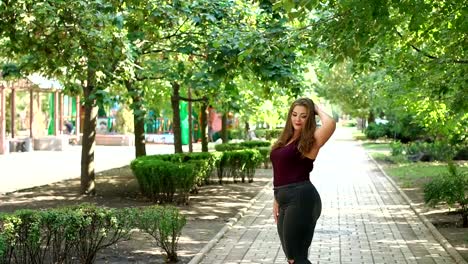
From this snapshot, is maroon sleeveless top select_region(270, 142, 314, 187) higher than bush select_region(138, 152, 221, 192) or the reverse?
higher

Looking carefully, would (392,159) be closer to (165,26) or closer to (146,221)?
(165,26)

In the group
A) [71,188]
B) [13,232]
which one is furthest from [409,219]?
[71,188]

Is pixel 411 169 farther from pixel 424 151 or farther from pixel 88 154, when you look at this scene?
pixel 88 154

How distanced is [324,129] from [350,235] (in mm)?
5753

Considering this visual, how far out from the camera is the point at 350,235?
1062 centimetres

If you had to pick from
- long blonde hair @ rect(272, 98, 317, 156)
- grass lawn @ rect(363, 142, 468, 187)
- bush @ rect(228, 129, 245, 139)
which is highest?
long blonde hair @ rect(272, 98, 317, 156)

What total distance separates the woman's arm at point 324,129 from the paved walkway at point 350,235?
139 inches

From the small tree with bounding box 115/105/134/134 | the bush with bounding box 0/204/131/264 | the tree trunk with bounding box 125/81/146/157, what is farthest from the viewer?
the small tree with bounding box 115/105/134/134

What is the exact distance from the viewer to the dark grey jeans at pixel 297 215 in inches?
199

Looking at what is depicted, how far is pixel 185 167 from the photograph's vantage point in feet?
45.9

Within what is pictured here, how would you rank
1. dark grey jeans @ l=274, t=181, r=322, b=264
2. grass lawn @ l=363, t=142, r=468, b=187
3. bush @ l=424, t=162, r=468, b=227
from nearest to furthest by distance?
dark grey jeans @ l=274, t=181, r=322, b=264 → bush @ l=424, t=162, r=468, b=227 → grass lawn @ l=363, t=142, r=468, b=187

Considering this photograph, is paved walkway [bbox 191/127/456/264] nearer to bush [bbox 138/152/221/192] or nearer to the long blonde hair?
bush [bbox 138/152/221/192]

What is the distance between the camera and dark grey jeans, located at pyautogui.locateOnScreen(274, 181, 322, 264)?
5062mm

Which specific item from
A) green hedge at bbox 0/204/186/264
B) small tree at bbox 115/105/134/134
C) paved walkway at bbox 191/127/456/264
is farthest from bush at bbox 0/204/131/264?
small tree at bbox 115/105/134/134
